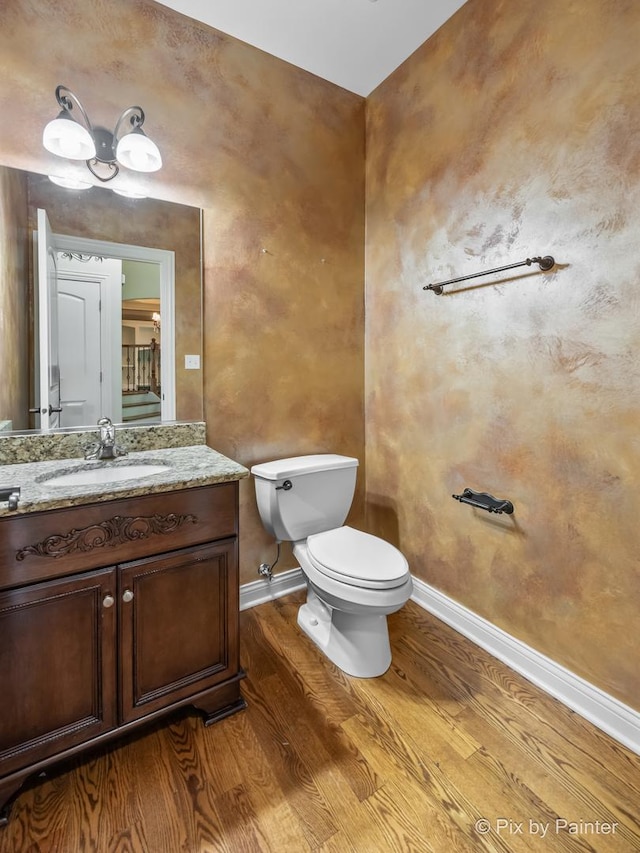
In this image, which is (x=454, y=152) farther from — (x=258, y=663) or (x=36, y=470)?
(x=258, y=663)

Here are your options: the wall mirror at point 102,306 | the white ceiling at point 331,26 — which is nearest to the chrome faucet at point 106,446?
the wall mirror at point 102,306

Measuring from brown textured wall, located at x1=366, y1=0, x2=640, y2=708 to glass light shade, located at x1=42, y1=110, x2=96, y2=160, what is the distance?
142cm

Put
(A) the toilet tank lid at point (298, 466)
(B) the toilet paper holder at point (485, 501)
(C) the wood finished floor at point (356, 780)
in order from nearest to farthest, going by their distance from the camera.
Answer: (C) the wood finished floor at point (356, 780) → (B) the toilet paper holder at point (485, 501) → (A) the toilet tank lid at point (298, 466)

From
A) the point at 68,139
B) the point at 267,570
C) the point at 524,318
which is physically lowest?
the point at 267,570

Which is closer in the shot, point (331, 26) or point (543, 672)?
point (543, 672)

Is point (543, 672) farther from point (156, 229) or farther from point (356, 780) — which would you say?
point (156, 229)

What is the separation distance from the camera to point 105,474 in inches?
60.0

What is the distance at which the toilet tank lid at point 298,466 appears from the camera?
188 centimetres

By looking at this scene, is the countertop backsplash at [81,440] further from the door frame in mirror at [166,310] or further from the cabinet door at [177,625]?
the cabinet door at [177,625]

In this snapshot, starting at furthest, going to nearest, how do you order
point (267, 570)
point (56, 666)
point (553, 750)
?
point (267, 570)
point (553, 750)
point (56, 666)

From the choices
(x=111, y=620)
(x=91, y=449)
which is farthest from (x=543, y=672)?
(x=91, y=449)

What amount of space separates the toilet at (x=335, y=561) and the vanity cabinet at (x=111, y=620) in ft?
1.32

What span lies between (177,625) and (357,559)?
69 centimetres

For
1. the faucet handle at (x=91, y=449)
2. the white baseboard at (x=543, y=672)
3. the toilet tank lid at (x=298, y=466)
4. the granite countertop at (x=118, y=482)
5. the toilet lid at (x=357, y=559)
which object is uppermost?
the faucet handle at (x=91, y=449)
